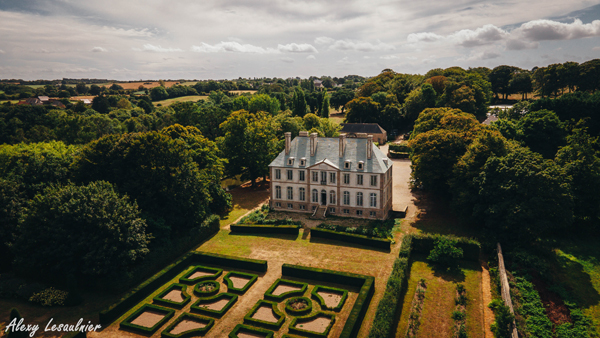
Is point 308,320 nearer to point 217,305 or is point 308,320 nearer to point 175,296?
point 217,305

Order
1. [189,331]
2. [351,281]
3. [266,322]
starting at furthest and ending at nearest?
1. [351,281]
2. [266,322]
3. [189,331]

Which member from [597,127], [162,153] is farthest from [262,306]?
[597,127]

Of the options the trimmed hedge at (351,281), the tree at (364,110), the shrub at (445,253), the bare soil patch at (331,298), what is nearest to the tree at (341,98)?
the tree at (364,110)

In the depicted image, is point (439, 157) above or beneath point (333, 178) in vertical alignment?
above

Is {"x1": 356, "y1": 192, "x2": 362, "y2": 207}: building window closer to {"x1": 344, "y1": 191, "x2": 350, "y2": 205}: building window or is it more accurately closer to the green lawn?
{"x1": 344, "y1": 191, "x2": 350, "y2": 205}: building window

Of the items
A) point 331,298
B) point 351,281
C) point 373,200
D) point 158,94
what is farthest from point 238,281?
point 158,94

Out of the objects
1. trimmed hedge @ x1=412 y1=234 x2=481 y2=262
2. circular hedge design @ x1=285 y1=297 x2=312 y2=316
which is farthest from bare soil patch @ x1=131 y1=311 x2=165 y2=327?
trimmed hedge @ x1=412 y1=234 x2=481 y2=262
